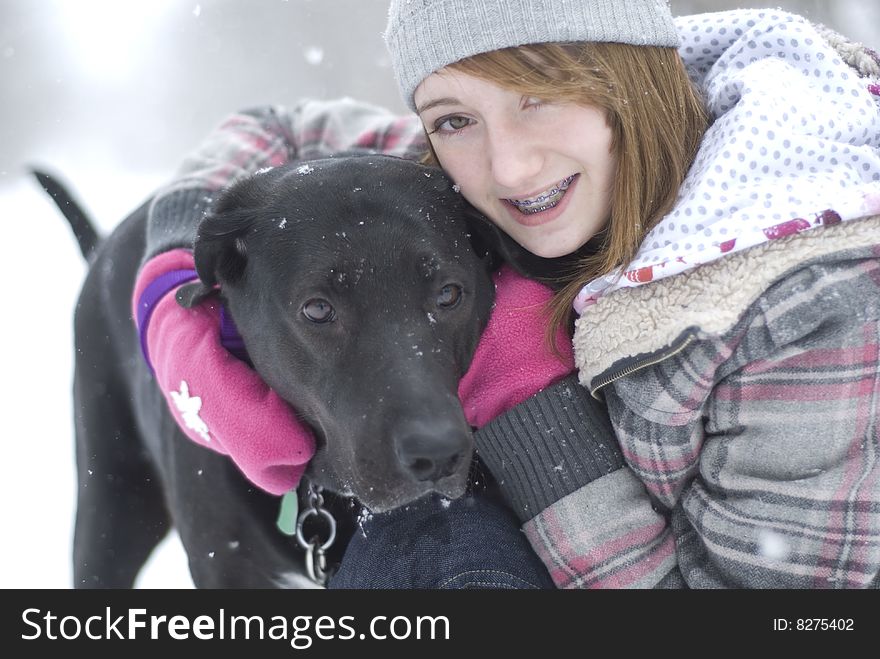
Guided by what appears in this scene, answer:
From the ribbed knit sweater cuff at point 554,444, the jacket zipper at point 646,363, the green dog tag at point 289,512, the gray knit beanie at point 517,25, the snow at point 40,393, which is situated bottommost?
the snow at point 40,393

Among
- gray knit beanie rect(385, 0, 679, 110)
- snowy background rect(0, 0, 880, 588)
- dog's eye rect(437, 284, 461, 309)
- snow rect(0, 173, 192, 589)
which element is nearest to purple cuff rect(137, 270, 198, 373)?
dog's eye rect(437, 284, 461, 309)

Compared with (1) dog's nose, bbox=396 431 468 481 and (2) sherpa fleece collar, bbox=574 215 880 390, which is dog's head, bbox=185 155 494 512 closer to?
(1) dog's nose, bbox=396 431 468 481

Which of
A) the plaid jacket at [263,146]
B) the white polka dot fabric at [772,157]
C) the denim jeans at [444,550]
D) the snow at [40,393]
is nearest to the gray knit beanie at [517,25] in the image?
the white polka dot fabric at [772,157]

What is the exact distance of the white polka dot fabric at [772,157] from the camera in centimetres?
163

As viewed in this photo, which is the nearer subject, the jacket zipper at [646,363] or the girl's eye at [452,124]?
the jacket zipper at [646,363]

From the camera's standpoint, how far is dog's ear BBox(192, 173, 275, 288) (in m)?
1.97

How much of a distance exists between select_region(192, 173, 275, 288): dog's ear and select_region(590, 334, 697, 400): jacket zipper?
0.91m

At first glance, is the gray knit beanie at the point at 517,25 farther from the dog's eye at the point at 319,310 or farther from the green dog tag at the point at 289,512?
the green dog tag at the point at 289,512

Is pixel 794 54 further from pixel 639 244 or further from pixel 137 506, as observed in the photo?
pixel 137 506

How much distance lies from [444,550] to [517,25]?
3.87 ft

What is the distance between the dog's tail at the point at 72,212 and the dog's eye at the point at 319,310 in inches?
65.3

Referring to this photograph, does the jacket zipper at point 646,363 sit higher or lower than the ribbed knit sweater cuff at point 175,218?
lower
